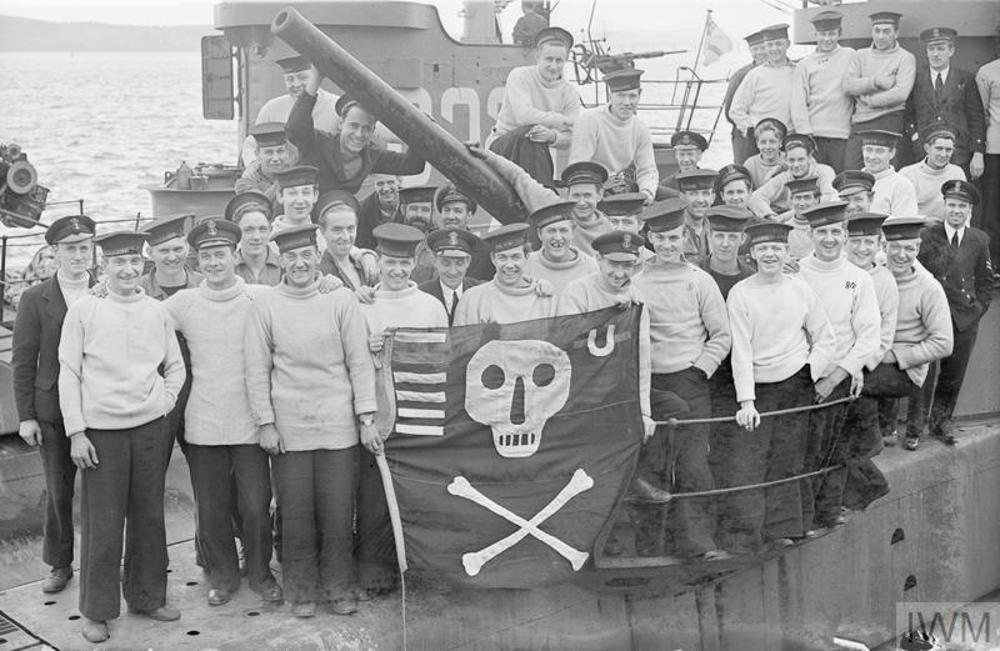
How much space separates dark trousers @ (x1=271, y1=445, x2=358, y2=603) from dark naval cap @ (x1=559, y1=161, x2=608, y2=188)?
230 centimetres

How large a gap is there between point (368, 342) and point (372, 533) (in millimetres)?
959

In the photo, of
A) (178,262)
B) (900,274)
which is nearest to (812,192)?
(900,274)

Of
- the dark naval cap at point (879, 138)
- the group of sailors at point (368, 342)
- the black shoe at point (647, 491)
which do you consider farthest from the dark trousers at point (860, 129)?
the black shoe at point (647, 491)

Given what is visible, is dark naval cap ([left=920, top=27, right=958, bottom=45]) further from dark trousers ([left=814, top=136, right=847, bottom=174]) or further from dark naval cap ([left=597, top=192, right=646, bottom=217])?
dark naval cap ([left=597, top=192, right=646, bottom=217])

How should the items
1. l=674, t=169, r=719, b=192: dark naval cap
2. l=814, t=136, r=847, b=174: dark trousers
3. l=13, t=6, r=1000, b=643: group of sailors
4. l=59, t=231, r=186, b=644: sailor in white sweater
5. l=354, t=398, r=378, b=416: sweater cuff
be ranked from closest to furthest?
l=59, t=231, r=186, b=644: sailor in white sweater, l=13, t=6, r=1000, b=643: group of sailors, l=354, t=398, r=378, b=416: sweater cuff, l=674, t=169, r=719, b=192: dark naval cap, l=814, t=136, r=847, b=174: dark trousers

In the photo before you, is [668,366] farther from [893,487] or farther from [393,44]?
[393,44]

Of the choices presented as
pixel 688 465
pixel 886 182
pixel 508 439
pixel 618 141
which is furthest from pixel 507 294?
pixel 886 182

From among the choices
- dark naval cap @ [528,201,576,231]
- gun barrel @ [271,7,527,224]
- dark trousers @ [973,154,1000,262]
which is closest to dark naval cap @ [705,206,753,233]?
dark naval cap @ [528,201,576,231]

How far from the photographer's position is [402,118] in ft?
23.6

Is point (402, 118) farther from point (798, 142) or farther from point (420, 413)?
point (798, 142)

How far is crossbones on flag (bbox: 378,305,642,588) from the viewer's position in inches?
245

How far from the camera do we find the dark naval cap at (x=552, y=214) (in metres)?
6.72

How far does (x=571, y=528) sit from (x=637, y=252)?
1383 mm

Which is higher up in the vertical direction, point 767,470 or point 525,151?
point 525,151
